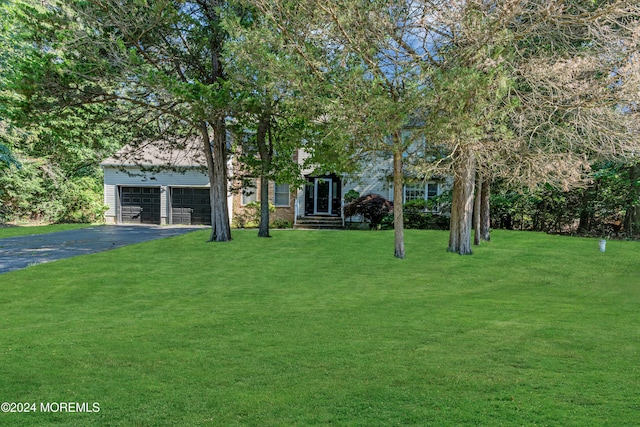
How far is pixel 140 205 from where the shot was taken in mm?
26297

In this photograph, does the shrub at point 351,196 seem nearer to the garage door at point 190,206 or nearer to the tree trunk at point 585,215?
the garage door at point 190,206

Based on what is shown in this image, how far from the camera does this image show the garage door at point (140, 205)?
1030 inches

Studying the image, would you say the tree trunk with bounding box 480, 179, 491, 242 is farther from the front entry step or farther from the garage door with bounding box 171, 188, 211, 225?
the garage door with bounding box 171, 188, 211, 225

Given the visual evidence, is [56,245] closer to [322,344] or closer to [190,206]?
[190,206]

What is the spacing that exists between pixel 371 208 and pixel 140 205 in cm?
1435

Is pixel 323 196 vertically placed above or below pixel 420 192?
below

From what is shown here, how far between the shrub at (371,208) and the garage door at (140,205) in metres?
12.0

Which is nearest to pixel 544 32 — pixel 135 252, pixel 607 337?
pixel 607 337

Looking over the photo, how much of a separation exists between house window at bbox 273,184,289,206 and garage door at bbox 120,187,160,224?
24.2 feet

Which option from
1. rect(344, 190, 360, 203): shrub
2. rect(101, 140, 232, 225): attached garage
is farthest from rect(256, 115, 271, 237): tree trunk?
rect(101, 140, 232, 225): attached garage

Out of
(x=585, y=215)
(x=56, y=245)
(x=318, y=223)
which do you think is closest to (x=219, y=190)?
(x=56, y=245)

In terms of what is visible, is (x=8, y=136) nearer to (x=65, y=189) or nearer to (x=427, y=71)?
(x=65, y=189)

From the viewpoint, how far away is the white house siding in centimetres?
2566

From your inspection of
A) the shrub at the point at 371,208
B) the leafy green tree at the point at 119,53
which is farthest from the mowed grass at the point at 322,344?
the shrub at the point at 371,208
